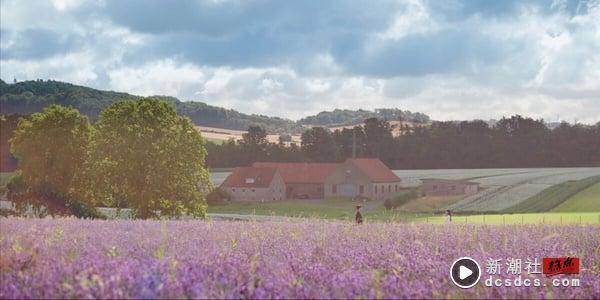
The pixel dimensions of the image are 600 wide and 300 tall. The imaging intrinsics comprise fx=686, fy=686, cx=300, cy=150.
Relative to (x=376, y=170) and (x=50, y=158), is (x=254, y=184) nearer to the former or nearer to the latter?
(x=376, y=170)

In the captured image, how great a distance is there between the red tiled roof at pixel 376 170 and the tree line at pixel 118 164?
1191cm

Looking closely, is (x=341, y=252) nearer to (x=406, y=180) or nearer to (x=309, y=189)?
(x=406, y=180)

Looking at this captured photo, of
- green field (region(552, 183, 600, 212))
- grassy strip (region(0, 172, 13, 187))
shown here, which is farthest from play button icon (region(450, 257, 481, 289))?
grassy strip (region(0, 172, 13, 187))

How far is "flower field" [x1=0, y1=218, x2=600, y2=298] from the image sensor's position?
13.2 feet

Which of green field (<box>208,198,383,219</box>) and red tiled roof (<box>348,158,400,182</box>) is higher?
red tiled roof (<box>348,158,400,182</box>)

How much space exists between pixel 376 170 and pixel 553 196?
34.6 feet

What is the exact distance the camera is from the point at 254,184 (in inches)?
1810

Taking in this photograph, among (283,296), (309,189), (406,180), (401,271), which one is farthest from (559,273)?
(309,189)

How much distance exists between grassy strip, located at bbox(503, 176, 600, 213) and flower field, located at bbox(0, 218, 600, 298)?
106ft

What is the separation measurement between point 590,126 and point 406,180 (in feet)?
37.3

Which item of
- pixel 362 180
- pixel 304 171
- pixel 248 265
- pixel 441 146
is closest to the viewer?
pixel 248 265

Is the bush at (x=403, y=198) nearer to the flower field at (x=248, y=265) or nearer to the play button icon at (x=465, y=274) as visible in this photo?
the flower field at (x=248, y=265)

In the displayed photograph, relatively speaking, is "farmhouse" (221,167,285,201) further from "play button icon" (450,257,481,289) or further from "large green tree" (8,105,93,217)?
"play button icon" (450,257,481,289)

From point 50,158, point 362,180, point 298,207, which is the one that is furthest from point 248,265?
point 362,180
